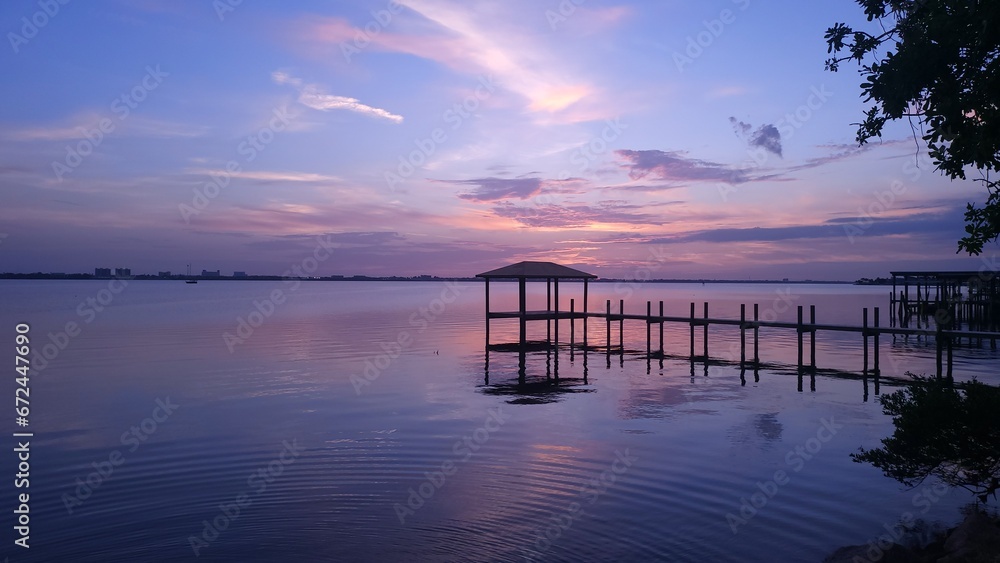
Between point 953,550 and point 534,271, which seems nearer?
point 953,550

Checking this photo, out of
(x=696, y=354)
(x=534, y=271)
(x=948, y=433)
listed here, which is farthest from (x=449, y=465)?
(x=534, y=271)

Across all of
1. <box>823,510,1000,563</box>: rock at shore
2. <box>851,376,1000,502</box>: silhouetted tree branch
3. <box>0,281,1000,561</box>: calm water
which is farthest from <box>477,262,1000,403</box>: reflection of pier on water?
<box>823,510,1000,563</box>: rock at shore

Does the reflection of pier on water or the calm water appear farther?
the reflection of pier on water

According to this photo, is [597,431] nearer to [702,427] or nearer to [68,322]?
[702,427]

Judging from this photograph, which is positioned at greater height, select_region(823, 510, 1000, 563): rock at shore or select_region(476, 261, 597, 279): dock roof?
select_region(476, 261, 597, 279): dock roof

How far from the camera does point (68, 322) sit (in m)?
46.7

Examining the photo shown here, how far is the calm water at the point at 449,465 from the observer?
823 cm

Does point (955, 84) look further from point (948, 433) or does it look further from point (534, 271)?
point (534, 271)

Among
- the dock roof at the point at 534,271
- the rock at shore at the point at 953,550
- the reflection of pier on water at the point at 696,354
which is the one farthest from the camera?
the dock roof at the point at 534,271

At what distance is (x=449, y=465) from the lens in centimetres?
1159

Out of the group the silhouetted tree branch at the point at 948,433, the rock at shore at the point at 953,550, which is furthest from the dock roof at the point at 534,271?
the rock at shore at the point at 953,550

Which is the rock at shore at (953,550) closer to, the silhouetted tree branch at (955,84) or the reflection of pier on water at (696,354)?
the silhouetted tree branch at (955,84)

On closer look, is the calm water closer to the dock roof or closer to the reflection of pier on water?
the reflection of pier on water

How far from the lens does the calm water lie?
27.0ft
